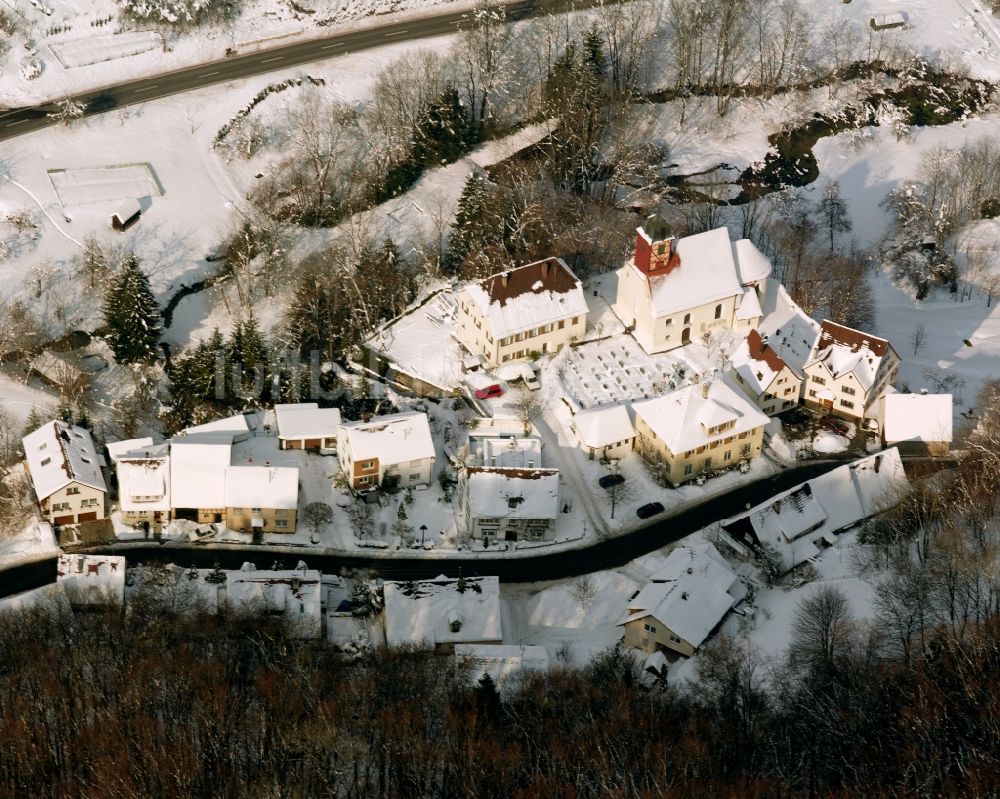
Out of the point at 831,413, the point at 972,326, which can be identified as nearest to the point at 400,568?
the point at 831,413

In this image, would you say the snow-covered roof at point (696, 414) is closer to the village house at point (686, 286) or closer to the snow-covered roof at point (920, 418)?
the village house at point (686, 286)

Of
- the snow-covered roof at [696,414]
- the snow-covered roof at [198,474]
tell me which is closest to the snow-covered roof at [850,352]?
the snow-covered roof at [696,414]

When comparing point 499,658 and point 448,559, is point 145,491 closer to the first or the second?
point 448,559

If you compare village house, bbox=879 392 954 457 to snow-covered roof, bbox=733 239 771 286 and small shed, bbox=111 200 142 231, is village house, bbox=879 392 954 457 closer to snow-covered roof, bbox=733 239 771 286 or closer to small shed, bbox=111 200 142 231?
snow-covered roof, bbox=733 239 771 286

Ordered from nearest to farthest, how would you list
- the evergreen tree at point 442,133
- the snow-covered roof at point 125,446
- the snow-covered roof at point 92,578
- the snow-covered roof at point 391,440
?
1. the snow-covered roof at point 92,578
2. the snow-covered roof at point 391,440
3. the snow-covered roof at point 125,446
4. the evergreen tree at point 442,133

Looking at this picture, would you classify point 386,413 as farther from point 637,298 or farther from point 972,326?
point 972,326

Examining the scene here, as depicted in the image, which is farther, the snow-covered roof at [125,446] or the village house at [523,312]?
the village house at [523,312]
